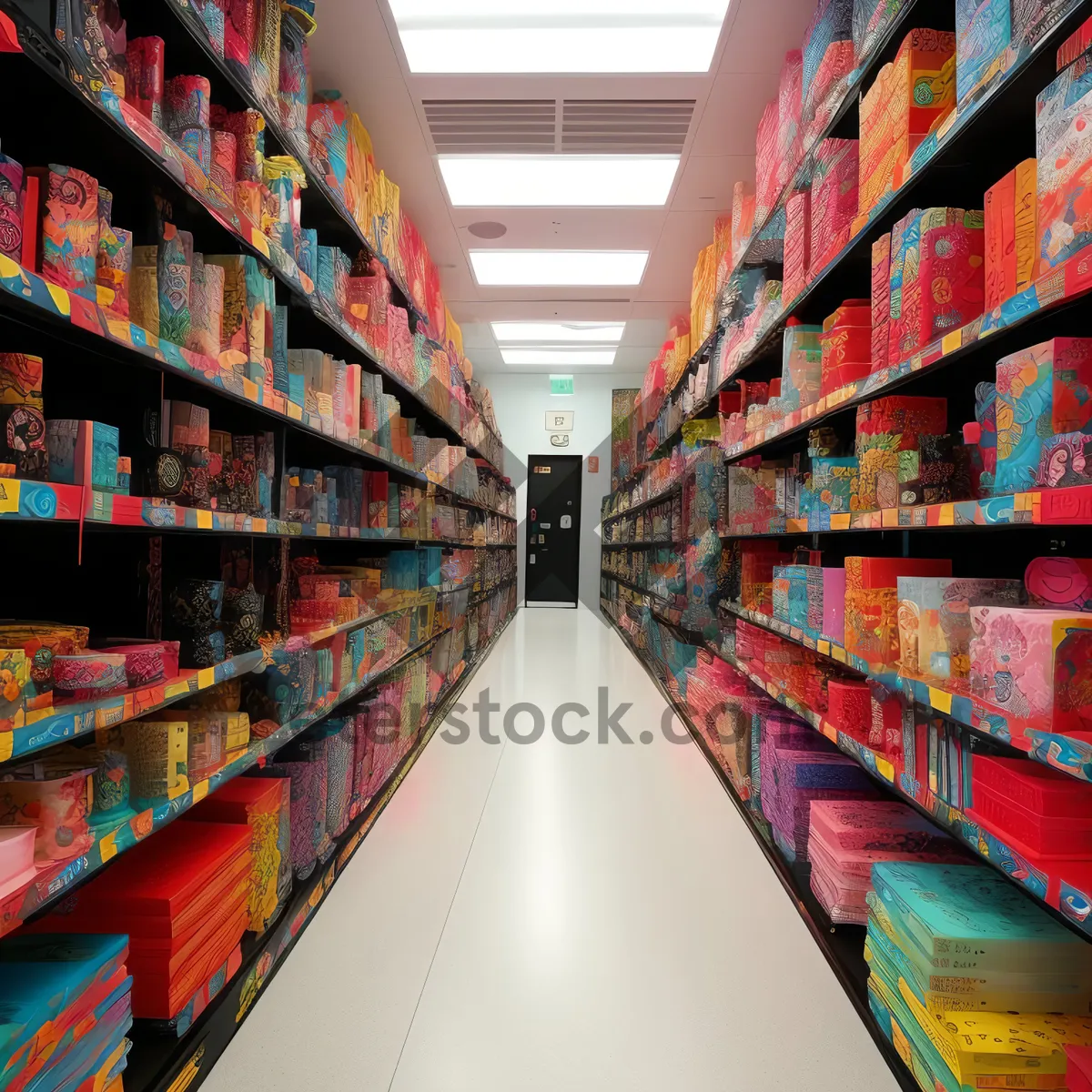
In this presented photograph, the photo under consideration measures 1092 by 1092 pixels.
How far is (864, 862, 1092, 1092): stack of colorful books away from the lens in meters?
1.29

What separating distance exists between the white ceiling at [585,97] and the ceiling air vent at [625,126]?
62 mm

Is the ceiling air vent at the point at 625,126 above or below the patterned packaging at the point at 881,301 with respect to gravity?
above

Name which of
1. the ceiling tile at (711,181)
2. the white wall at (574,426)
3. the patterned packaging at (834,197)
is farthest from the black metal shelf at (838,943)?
the white wall at (574,426)

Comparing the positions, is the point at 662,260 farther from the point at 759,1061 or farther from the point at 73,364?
the point at 759,1061

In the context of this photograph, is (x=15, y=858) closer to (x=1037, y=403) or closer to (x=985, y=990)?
(x=985, y=990)

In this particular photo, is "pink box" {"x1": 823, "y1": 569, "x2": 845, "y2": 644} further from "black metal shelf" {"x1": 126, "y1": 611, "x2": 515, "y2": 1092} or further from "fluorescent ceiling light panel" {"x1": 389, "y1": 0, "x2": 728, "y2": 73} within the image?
"fluorescent ceiling light panel" {"x1": 389, "y1": 0, "x2": 728, "y2": 73}

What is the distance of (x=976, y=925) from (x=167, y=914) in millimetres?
1635

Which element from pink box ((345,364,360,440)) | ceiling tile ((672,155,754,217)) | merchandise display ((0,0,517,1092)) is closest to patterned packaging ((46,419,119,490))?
merchandise display ((0,0,517,1092))

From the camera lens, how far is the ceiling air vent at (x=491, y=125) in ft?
12.2

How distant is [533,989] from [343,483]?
6.52ft

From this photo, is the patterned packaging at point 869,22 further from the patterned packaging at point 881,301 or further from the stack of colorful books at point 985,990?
the stack of colorful books at point 985,990

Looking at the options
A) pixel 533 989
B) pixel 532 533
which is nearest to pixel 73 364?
pixel 533 989

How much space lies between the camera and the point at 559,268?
6.14 m

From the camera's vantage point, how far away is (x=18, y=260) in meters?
1.14
